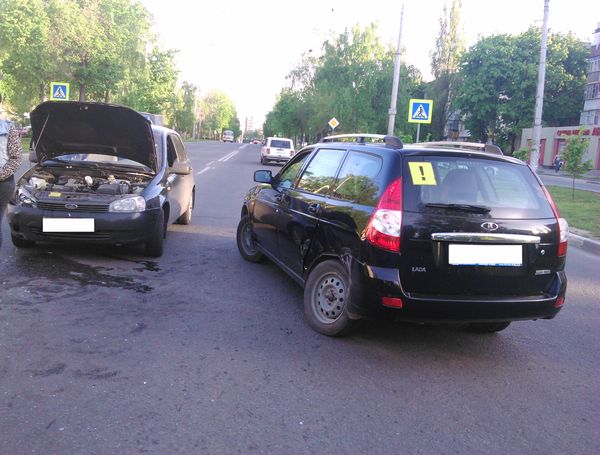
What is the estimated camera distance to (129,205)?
607 centimetres

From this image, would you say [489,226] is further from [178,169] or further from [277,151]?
[277,151]

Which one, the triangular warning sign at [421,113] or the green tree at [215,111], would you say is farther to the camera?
the green tree at [215,111]

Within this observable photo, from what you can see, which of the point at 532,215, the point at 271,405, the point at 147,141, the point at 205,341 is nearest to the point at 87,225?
Answer: the point at 147,141

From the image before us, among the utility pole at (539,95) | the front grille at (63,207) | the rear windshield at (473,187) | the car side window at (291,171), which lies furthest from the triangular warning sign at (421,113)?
the rear windshield at (473,187)

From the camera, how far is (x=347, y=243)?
13.4ft

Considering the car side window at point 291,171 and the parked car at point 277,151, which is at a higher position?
the parked car at point 277,151

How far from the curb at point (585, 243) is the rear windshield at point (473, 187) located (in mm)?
6300

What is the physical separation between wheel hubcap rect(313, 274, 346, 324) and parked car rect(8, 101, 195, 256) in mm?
2596

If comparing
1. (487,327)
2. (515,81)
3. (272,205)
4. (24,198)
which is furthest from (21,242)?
(515,81)

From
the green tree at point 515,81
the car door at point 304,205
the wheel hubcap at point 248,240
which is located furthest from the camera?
the green tree at point 515,81

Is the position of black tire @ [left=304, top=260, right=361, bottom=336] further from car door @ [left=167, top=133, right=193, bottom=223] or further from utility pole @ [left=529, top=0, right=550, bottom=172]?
utility pole @ [left=529, top=0, right=550, bottom=172]

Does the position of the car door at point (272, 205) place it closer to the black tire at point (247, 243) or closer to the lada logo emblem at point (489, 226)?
the black tire at point (247, 243)

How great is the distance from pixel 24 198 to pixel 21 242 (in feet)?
2.28

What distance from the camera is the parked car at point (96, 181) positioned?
19.3 ft
